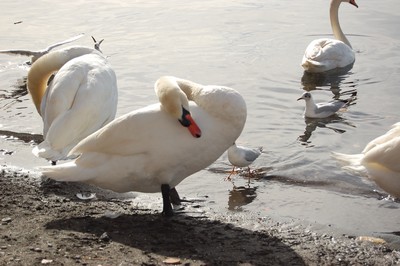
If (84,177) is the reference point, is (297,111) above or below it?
below

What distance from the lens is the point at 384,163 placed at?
6551 mm

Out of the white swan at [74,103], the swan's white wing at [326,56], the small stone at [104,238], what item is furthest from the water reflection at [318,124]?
the small stone at [104,238]

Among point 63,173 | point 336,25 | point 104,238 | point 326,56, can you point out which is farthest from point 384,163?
point 336,25

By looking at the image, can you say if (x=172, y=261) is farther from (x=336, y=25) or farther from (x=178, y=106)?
(x=336, y=25)

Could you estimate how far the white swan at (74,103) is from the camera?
704 cm

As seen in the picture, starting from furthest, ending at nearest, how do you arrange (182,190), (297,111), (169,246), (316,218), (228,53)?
(228,53), (297,111), (182,190), (316,218), (169,246)

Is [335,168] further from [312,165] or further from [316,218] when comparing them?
[316,218]

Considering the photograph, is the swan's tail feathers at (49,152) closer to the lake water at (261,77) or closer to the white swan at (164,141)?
the white swan at (164,141)

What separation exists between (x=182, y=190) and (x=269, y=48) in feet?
22.9

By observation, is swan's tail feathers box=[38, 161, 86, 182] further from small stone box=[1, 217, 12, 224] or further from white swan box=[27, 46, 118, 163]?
white swan box=[27, 46, 118, 163]

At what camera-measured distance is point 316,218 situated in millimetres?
6660

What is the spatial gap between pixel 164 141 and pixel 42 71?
3.19 m

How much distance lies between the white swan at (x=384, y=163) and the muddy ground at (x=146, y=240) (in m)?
0.97

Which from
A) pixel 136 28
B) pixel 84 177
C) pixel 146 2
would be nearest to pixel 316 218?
pixel 84 177
